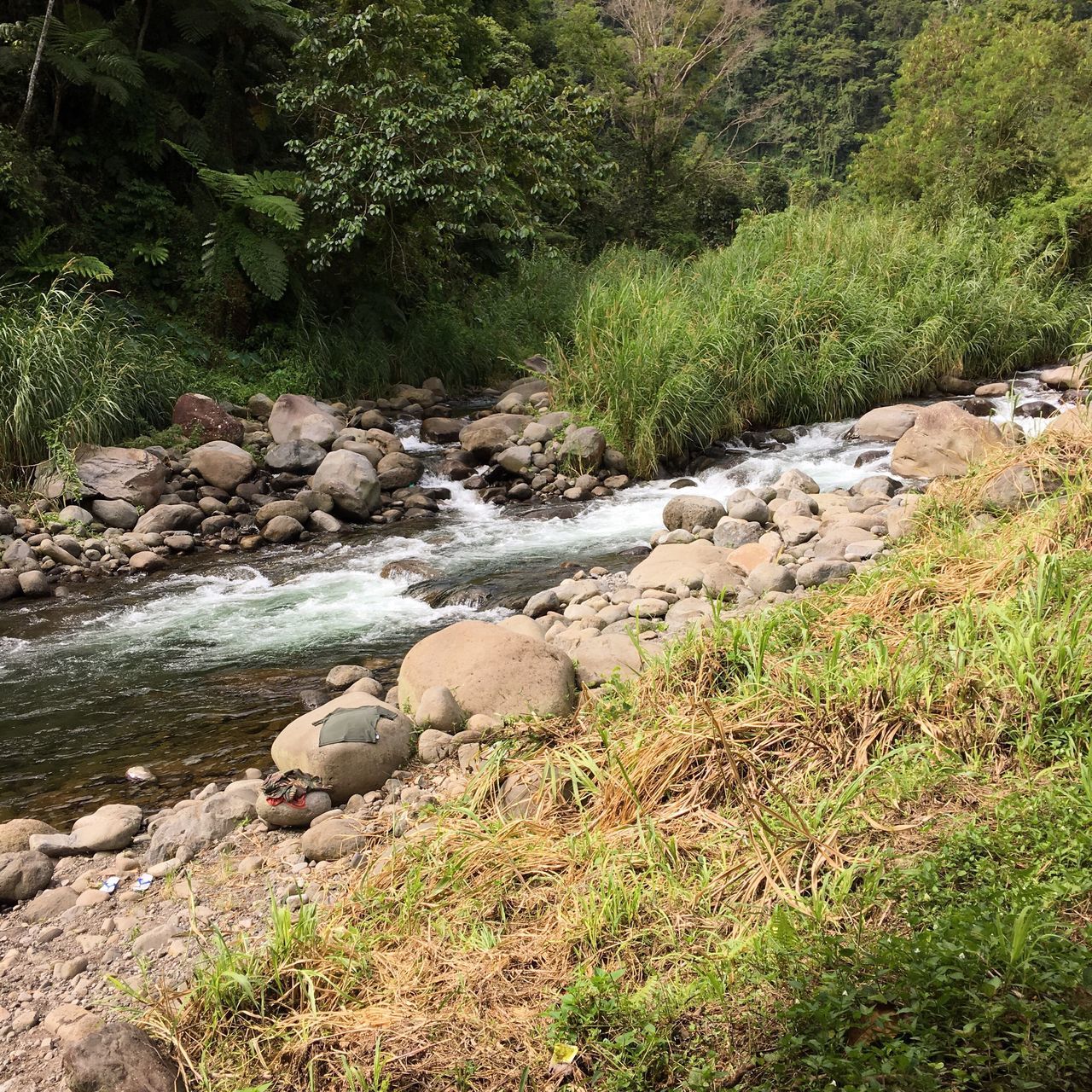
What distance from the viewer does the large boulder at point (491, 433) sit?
944 cm

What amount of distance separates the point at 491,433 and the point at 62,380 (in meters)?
3.87

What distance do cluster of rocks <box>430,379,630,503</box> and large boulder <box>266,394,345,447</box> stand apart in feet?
4.00

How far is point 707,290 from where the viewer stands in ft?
33.3

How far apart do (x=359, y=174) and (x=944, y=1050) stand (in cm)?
1037

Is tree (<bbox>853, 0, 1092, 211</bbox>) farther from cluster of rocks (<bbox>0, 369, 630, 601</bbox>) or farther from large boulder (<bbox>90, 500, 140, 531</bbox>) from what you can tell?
large boulder (<bbox>90, 500, 140, 531</bbox>)

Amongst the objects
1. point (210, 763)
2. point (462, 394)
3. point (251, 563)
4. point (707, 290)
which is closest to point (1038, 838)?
point (210, 763)

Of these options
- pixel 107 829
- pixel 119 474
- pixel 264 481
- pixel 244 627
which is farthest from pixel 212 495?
pixel 107 829

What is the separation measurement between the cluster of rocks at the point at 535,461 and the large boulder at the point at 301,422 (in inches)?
47.9

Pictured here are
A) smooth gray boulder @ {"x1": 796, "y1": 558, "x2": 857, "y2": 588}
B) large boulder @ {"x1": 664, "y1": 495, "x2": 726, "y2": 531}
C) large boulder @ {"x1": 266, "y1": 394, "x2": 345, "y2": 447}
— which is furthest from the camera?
large boulder @ {"x1": 266, "y1": 394, "x2": 345, "y2": 447}

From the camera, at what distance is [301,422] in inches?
369

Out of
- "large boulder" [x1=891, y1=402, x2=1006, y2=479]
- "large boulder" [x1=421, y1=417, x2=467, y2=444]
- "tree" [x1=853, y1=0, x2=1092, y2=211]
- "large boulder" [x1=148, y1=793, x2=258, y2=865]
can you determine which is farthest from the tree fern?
"tree" [x1=853, y1=0, x2=1092, y2=211]

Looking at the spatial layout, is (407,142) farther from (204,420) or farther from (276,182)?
(204,420)

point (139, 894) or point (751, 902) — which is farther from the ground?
point (751, 902)

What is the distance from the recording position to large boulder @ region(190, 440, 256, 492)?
8391 mm
